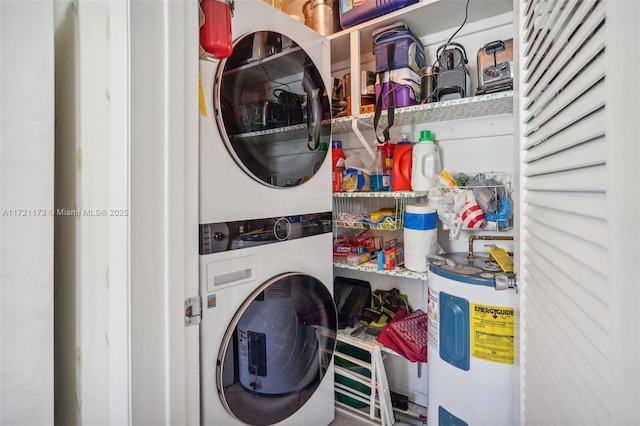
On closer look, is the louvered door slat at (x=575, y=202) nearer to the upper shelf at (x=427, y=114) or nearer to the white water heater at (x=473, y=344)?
the white water heater at (x=473, y=344)

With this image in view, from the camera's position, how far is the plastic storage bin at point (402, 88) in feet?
4.72

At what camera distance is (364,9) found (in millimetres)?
1500

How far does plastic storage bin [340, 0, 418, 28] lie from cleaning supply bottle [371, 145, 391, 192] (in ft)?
2.22

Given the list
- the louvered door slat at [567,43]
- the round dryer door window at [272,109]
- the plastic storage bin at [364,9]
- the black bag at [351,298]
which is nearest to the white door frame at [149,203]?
the round dryer door window at [272,109]

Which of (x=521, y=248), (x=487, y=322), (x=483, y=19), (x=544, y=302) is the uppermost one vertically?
(x=483, y=19)

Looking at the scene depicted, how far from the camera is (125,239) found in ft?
2.00

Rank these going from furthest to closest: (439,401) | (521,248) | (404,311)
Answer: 1. (404,311)
2. (439,401)
3. (521,248)

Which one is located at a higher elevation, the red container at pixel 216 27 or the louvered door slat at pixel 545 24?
the red container at pixel 216 27

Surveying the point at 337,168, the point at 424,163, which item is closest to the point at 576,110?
the point at 424,163
